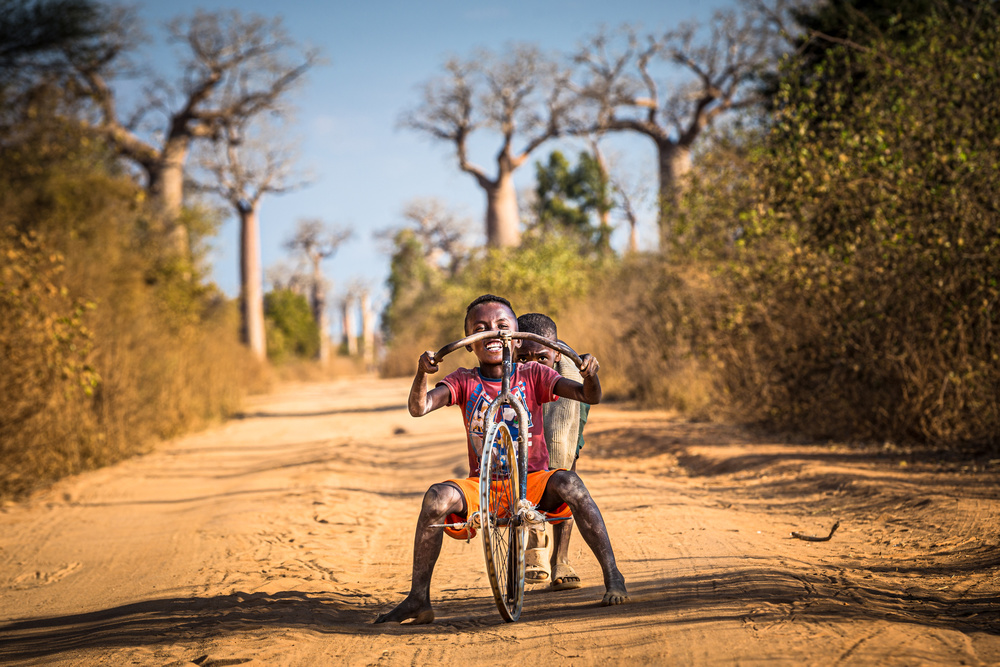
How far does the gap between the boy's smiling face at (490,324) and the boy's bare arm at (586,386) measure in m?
0.27

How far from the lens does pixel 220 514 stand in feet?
20.5

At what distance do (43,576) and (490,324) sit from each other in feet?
11.0

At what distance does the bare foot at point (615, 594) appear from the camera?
10.9ft

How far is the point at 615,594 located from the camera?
333cm

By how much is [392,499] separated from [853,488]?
350 centimetres

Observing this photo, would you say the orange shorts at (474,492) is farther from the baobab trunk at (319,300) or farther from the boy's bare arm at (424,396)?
the baobab trunk at (319,300)

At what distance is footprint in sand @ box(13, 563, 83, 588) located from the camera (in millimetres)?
4711

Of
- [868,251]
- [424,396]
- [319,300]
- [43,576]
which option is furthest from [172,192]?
[319,300]

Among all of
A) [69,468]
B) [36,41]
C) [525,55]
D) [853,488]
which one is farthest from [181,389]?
[525,55]

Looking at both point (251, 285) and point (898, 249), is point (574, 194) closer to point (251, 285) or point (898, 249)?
point (251, 285)

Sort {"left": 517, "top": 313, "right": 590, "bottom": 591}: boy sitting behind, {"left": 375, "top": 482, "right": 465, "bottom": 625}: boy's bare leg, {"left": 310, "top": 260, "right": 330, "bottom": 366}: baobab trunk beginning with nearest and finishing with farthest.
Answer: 1. {"left": 375, "top": 482, "right": 465, "bottom": 625}: boy's bare leg
2. {"left": 517, "top": 313, "right": 590, "bottom": 591}: boy sitting behind
3. {"left": 310, "top": 260, "right": 330, "bottom": 366}: baobab trunk

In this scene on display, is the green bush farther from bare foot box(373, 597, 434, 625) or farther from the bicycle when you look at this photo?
bare foot box(373, 597, 434, 625)

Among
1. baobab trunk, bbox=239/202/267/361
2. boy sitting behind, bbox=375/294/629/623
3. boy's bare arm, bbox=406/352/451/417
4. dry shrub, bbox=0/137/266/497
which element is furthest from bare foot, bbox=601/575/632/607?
baobab trunk, bbox=239/202/267/361

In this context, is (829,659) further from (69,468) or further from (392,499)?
(69,468)
